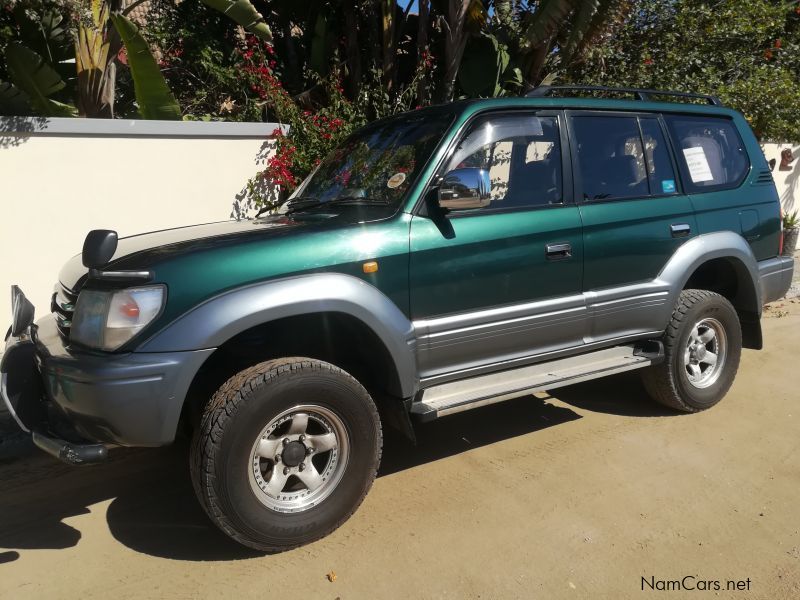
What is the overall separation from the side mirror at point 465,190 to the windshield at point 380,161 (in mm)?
241

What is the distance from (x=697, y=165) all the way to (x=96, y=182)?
17.4 feet

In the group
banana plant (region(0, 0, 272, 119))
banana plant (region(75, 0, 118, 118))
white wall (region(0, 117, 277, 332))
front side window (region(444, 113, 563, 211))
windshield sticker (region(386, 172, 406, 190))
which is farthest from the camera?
banana plant (region(75, 0, 118, 118))

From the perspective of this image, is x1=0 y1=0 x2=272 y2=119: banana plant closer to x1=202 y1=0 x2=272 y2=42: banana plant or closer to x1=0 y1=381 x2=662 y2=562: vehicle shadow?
x1=202 y1=0 x2=272 y2=42: banana plant

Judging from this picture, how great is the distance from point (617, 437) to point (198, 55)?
7.26 m

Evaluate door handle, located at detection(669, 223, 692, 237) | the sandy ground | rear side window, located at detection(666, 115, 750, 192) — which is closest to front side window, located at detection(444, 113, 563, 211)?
door handle, located at detection(669, 223, 692, 237)

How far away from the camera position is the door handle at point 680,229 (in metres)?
4.17

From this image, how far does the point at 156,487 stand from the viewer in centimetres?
363

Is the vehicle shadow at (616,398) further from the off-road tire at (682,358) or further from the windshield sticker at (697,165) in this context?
the windshield sticker at (697,165)

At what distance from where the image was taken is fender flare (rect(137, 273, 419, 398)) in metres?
2.66

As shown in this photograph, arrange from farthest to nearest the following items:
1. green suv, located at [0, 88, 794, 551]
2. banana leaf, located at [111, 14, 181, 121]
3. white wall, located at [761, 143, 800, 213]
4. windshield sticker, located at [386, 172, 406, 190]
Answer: white wall, located at [761, 143, 800, 213] < banana leaf, located at [111, 14, 181, 121] < windshield sticker, located at [386, 172, 406, 190] < green suv, located at [0, 88, 794, 551]

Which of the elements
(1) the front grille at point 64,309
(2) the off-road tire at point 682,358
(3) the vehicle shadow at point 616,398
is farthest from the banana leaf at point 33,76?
(2) the off-road tire at point 682,358

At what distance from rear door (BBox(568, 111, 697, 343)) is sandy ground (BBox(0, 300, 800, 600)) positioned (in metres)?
0.81

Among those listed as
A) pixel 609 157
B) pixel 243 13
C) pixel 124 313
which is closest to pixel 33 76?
pixel 243 13

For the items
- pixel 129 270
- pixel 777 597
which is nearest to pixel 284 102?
pixel 129 270
